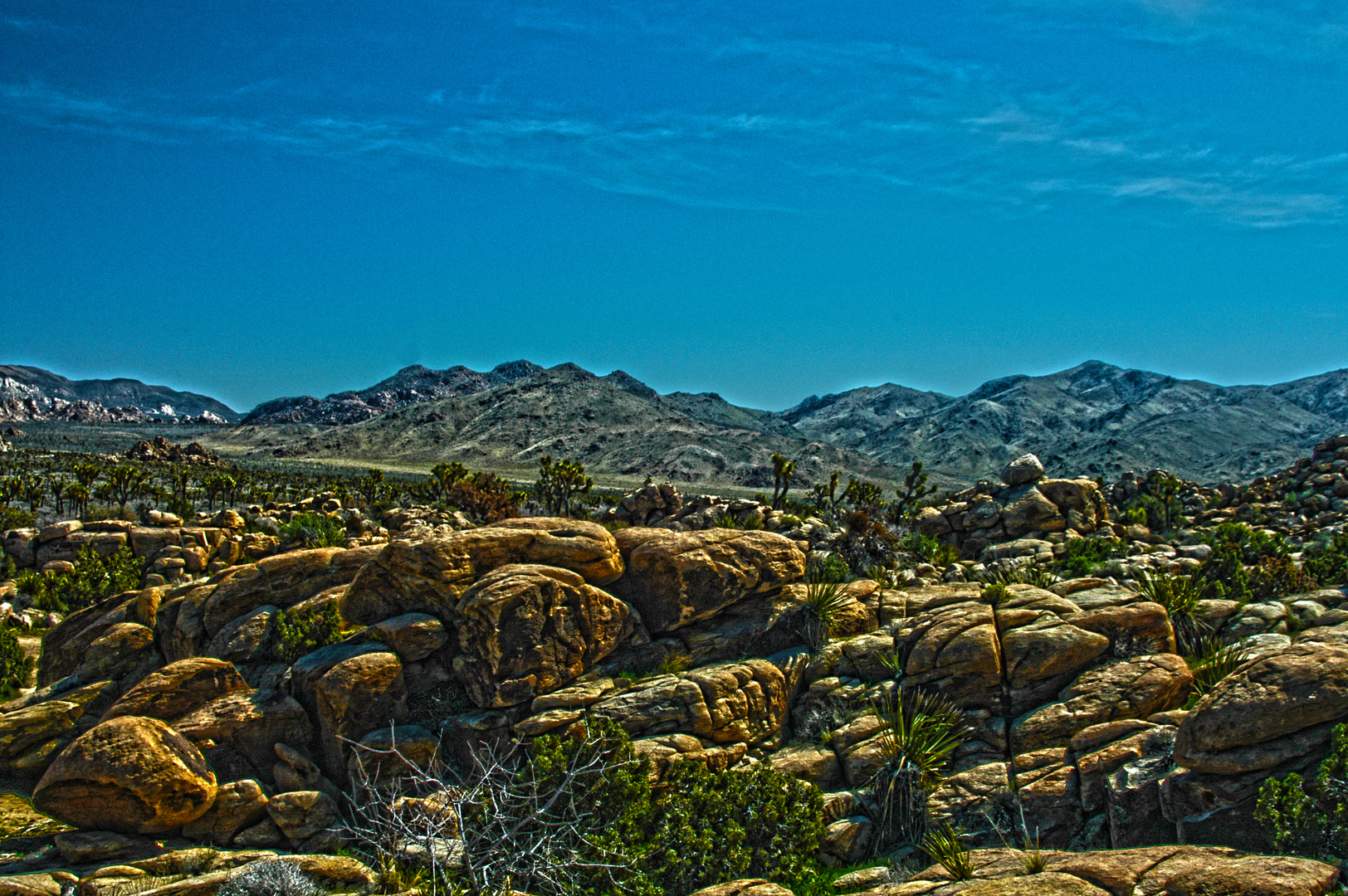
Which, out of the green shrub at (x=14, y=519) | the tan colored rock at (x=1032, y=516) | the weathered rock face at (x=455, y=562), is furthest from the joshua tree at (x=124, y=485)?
the tan colored rock at (x=1032, y=516)

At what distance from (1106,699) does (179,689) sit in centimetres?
1827

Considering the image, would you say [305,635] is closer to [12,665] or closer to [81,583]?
[12,665]

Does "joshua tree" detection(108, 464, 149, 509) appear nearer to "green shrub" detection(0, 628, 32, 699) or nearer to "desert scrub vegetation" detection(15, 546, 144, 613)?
"desert scrub vegetation" detection(15, 546, 144, 613)

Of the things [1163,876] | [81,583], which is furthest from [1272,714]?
[81,583]

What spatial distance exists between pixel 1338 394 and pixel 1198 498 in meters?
206

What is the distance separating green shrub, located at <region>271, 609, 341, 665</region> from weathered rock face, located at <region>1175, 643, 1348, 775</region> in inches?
648

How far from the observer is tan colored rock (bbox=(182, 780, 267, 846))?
13.0 metres

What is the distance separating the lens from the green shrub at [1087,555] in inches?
910

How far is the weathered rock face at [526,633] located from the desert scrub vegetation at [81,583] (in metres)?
22.0

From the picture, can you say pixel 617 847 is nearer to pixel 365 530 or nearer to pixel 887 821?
pixel 887 821

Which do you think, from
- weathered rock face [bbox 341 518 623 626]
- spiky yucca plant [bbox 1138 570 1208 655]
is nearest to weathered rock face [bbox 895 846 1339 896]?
spiky yucca plant [bbox 1138 570 1208 655]

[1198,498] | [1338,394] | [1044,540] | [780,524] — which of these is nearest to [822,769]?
[780,524]

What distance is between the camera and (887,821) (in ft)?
42.5

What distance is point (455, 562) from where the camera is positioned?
→ 16.8 metres
